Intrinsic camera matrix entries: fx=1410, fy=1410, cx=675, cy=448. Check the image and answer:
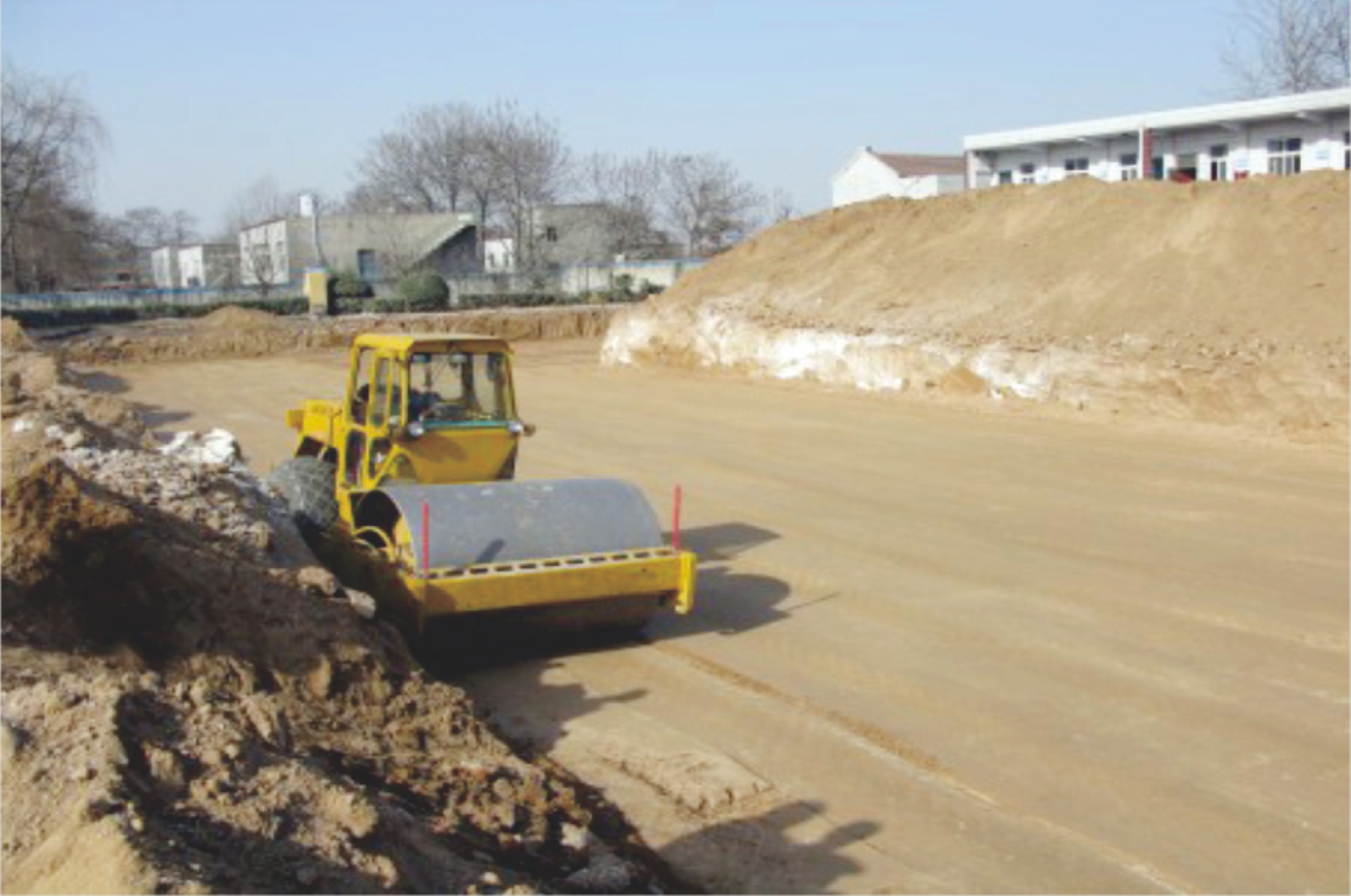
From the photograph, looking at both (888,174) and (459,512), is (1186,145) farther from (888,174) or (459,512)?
(459,512)

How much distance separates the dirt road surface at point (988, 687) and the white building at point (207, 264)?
235 feet

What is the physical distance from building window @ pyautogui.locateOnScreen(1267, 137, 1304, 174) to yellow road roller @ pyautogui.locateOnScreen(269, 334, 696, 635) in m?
35.1

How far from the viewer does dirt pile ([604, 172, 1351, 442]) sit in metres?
20.5

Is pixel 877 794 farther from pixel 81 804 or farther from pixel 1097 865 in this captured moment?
pixel 81 804

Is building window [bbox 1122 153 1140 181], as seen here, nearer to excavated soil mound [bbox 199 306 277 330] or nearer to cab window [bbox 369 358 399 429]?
excavated soil mound [bbox 199 306 277 330]

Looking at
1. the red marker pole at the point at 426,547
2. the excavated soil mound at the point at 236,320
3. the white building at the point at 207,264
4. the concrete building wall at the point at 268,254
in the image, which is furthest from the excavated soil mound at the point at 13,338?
the white building at the point at 207,264

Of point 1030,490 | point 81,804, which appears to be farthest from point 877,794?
point 1030,490

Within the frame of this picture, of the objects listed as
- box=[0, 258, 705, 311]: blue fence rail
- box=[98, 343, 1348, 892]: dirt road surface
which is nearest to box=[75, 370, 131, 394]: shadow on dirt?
box=[0, 258, 705, 311]: blue fence rail

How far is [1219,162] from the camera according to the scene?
4200 cm

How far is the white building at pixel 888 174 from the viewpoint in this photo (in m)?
59.3

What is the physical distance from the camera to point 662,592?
9680mm

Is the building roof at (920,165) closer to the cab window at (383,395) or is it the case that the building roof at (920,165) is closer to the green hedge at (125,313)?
the green hedge at (125,313)

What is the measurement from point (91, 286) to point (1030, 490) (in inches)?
2678

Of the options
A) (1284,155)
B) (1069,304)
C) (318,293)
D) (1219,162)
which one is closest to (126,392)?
(318,293)
